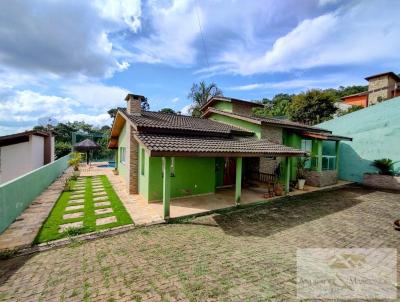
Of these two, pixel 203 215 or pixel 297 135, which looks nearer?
pixel 203 215

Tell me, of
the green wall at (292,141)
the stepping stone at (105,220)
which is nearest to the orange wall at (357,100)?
the green wall at (292,141)

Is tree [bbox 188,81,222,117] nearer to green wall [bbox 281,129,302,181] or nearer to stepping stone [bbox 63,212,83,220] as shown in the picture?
green wall [bbox 281,129,302,181]

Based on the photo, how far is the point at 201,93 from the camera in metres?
40.8

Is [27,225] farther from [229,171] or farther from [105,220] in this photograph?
[229,171]

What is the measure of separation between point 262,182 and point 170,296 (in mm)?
11772

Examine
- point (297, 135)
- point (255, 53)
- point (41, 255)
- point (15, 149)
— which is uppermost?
point (255, 53)

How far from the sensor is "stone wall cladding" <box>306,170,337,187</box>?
14938 millimetres

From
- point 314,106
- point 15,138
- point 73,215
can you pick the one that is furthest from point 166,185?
point 314,106

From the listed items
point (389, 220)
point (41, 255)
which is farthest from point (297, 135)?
point (41, 255)

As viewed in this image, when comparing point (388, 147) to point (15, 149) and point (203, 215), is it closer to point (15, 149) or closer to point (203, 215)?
point (203, 215)

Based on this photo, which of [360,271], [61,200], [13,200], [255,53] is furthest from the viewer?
[255,53]

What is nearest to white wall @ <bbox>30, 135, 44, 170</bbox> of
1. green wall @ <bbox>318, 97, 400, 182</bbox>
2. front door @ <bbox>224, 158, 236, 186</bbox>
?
front door @ <bbox>224, 158, 236, 186</bbox>

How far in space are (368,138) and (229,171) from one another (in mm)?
11400

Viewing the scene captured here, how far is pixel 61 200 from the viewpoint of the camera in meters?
10.7
